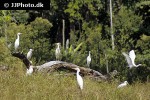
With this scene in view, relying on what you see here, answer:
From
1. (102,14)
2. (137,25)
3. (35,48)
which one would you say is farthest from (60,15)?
(35,48)

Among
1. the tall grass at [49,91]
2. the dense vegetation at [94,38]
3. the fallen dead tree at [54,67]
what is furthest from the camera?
the dense vegetation at [94,38]

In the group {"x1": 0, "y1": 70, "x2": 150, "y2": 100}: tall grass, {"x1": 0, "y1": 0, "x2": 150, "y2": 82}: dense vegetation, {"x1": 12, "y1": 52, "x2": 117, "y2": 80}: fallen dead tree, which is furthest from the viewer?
{"x1": 0, "y1": 0, "x2": 150, "y2": 82}: dense vegetation

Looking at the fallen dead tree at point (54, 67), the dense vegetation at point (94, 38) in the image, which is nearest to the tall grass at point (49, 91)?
Result: the dense vegetation at point (94, 38)

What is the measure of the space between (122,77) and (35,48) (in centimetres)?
681

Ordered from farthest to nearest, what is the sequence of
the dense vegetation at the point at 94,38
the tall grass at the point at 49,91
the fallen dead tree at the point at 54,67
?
the dense vegetation at the point at 94,38, the fallen dead tree at the point at 54,67, the tall grass at the point at 49,91

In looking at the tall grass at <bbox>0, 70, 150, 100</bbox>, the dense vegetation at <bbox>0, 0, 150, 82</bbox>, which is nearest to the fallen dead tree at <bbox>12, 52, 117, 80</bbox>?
the dense vegetation at <bbox>0, 0, 150, 82</bbox>

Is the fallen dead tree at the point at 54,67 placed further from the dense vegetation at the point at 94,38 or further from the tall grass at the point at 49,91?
the tall grass at the point at 49,91

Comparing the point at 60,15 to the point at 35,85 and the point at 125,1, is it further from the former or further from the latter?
the point at 35,85

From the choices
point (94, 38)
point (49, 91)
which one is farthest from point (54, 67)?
point (94, 38)

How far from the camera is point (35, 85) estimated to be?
918 cm

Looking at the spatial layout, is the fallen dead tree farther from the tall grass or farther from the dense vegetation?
the tall grass

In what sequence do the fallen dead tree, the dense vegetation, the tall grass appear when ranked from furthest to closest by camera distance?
the dense vegetation < the fallen dead tree < the tall grass

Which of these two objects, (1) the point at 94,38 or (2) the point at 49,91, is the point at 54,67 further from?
(1) the point at 94,38

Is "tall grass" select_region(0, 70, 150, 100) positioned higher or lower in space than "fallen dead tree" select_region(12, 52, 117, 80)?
higher
